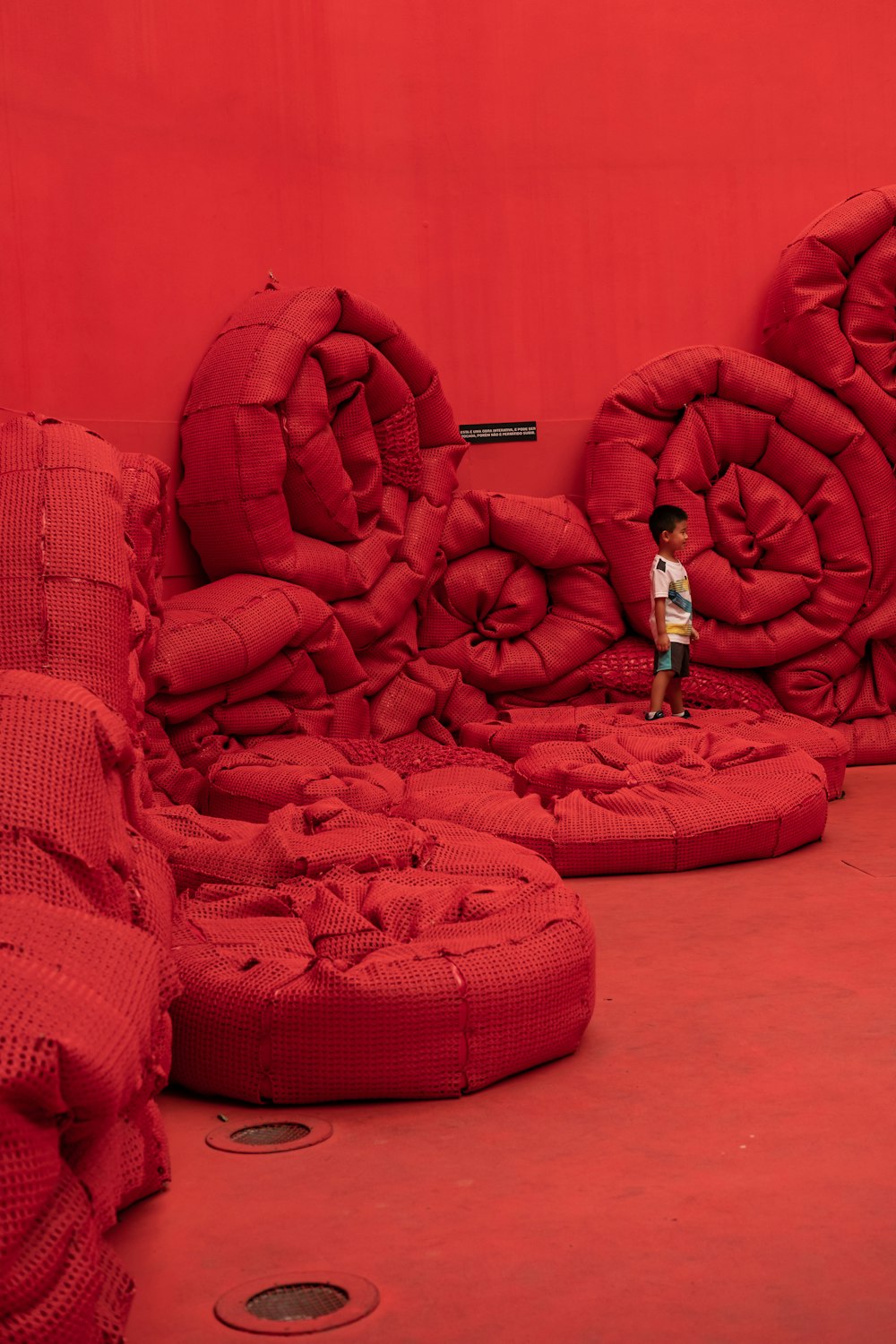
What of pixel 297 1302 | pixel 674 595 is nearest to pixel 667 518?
pixel 674 595

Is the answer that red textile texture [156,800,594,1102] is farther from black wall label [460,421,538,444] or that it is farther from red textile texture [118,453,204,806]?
black wall label [460,421,538,444]

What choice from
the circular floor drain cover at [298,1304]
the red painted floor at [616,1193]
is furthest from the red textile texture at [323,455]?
the circular floor drain cover at [298,1304]

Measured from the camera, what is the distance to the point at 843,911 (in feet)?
13.1

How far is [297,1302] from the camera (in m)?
1.99

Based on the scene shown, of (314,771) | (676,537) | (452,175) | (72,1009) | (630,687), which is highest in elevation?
(452,175)

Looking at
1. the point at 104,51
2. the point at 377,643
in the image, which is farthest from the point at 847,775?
the point at 104,51

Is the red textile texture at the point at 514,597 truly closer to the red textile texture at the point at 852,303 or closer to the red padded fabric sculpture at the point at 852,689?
the red padded fabric sculpture at the point at 852,689

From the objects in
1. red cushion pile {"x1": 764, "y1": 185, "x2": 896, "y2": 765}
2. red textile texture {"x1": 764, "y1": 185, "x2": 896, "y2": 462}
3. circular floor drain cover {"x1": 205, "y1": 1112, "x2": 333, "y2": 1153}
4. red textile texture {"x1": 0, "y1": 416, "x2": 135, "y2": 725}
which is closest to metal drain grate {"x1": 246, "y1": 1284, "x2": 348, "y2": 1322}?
circular floor drain cover {"x1": 205, "y1": 1112, "x2": 333, "y2": 1153}

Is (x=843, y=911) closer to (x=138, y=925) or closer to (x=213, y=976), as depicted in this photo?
(x=213, y=976)

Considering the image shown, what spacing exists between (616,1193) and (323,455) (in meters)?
3.95

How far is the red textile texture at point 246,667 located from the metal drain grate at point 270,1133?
2.50 metres

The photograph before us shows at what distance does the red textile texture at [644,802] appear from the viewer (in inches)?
176

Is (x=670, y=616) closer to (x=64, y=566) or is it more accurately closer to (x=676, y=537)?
(x=676, y=537)

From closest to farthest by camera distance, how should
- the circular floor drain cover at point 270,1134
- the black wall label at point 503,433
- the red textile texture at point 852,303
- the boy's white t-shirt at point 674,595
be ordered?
the circular floor drain cover at point 270,1134 < the boy's white t-shirt at point 674,595 < the red textile texture at point 852,303 < the black wall label at point 503,433
